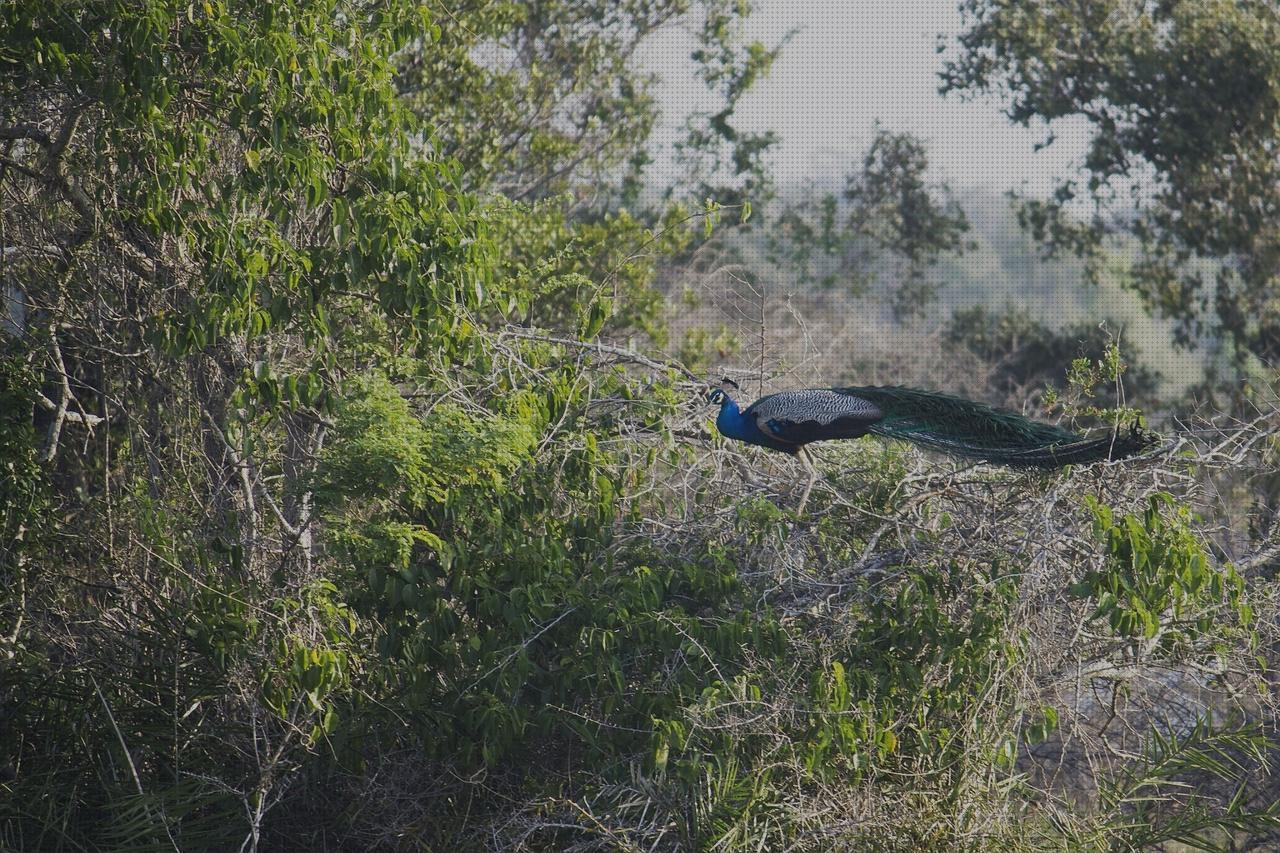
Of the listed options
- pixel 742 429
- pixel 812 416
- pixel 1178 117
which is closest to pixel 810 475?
pixel 812 416

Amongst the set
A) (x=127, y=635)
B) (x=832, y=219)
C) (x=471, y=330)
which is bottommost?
(x=127, y=635)

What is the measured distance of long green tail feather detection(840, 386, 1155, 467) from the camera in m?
4.83

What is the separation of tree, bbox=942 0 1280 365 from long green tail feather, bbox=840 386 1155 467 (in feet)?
23.9

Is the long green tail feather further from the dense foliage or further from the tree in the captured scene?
the tree

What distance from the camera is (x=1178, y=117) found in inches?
484

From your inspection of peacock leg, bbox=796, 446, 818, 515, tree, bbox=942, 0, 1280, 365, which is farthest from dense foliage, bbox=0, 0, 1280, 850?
tree, bbox=942, 0, 1280, 365

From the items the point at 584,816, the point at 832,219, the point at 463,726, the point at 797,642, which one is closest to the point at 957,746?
the point at 797,642

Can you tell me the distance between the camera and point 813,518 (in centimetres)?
513

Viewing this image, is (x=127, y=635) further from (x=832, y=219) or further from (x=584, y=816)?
(x=832, y=219)

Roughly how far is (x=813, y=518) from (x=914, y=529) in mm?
386

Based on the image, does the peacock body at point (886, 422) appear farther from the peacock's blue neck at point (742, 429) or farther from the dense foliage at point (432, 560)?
the dense foliage at point (432, 560)

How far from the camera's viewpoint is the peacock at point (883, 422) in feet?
17.1

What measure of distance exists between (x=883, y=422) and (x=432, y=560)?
1957 millimetres

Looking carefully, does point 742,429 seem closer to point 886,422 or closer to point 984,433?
point 886,422
